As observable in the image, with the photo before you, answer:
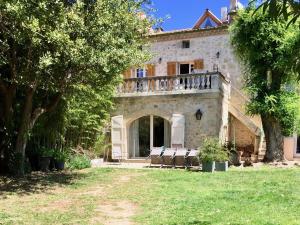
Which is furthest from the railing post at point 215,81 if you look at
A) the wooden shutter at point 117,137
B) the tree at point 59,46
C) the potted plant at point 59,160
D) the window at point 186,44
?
the potted plant at point 59,160

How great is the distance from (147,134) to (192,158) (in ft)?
12.2

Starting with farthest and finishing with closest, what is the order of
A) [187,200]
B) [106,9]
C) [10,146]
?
[10,146]
[106,9]
[187,200]

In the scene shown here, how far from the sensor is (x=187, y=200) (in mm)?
8039

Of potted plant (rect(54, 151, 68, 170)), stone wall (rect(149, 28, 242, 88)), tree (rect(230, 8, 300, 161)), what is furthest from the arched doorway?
potted plant (rect(54, 151, 68, 170))

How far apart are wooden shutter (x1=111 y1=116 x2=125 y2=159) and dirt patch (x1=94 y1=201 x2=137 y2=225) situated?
9780mm

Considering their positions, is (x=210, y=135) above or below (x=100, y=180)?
above

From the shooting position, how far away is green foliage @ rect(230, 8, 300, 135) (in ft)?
50.0

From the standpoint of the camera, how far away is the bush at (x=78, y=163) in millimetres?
14460

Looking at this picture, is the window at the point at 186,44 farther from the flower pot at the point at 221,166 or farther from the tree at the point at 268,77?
the flower pot at the point at 221,166

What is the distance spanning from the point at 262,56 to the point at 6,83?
9.18 metres

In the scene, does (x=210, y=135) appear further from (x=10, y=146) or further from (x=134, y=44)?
(x=10, y=146)

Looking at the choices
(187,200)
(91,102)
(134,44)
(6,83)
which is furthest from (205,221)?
(91,102)

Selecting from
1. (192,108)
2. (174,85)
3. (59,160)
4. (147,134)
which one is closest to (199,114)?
(192,108)

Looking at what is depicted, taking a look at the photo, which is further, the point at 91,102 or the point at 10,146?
the point at 91,102
